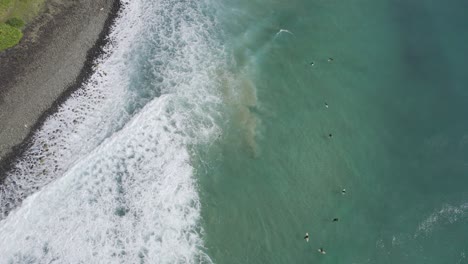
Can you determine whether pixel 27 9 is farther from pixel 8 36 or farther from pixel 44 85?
pixel 44 85

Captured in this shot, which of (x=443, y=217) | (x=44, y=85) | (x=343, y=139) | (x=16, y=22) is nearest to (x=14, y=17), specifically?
(x=16, y=22)

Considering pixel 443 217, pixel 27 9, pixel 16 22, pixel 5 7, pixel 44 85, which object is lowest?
pixel 443 217

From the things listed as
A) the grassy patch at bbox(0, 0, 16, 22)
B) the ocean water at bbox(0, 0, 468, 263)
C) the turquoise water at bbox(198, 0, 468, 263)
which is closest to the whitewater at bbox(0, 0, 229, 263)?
the ocean water at bbox(0, 0, 468, 263)

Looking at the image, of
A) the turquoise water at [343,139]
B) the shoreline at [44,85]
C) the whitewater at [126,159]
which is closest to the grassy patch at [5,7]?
the shoreline at [44,85]

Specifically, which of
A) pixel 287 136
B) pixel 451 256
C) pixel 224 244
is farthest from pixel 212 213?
pixel 451 256

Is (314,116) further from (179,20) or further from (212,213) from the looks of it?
(179,20)

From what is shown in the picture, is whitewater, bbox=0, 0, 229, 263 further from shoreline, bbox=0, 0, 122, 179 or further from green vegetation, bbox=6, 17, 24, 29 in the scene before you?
green vegetation, bbox=6, 17, 24, 29
